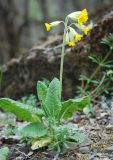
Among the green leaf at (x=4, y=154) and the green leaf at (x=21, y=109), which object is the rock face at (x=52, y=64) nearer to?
the green leaf at (x=21, y=109)

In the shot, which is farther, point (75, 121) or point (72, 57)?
point (72, 57)

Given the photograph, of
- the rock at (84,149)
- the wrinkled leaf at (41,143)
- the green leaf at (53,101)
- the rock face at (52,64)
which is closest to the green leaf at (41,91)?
the green leaf at (53,101)

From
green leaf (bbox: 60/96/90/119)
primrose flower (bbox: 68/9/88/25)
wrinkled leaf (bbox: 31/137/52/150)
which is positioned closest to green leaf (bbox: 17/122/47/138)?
wrinkled leaf (bbox: 31/137/52/150)

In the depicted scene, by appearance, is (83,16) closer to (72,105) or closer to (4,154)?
(72,105)

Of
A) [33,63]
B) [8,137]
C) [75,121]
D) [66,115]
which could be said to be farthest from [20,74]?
[66,115]

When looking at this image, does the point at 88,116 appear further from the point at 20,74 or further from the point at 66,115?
the point at 20,74

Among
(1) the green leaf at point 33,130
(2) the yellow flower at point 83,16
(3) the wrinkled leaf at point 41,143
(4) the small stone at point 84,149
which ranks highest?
(2) the yellow flower at point 83,16

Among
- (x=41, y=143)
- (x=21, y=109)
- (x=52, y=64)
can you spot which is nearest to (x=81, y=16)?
(x=21, y=109)
